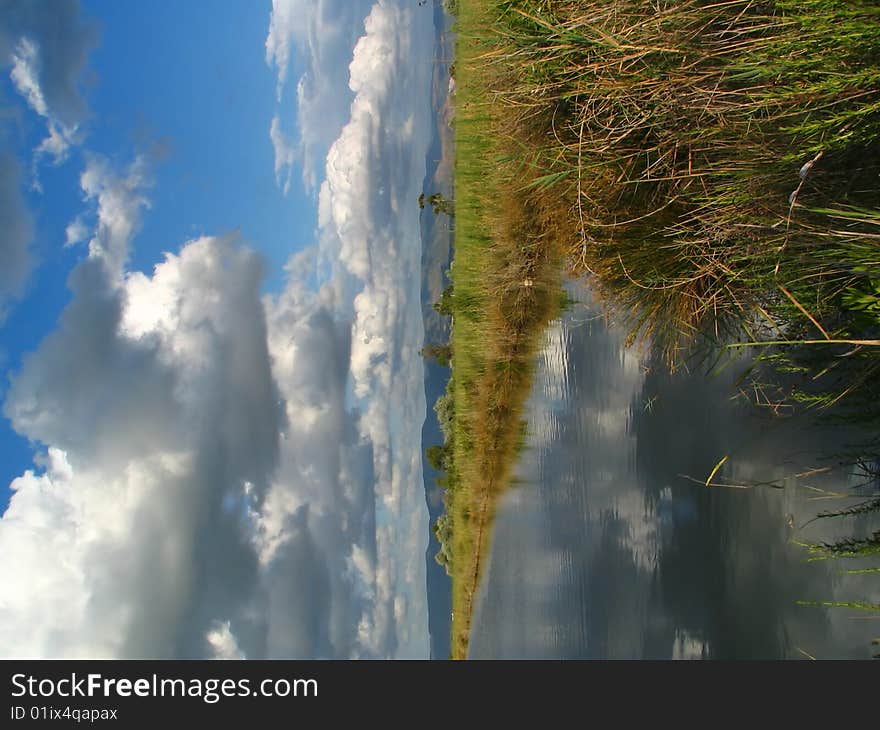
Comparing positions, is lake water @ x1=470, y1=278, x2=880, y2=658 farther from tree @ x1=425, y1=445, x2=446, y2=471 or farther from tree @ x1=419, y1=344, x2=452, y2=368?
tree @ x1=419, y1=344, x2=452, y2=368

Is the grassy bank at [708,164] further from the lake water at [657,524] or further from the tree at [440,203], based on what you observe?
the tree at [440,203]

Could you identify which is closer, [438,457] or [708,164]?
[708,164]

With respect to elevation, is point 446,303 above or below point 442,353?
above

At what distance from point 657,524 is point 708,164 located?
11.9ft

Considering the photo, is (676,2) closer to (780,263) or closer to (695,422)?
(780,263)

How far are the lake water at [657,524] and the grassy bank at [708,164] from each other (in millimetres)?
545

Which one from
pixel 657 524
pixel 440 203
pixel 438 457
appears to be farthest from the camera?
pixel 438 457

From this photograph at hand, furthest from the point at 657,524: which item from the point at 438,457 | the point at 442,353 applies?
the point at 442,353

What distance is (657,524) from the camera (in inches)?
214

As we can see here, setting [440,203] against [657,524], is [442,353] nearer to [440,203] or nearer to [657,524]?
[440,203]

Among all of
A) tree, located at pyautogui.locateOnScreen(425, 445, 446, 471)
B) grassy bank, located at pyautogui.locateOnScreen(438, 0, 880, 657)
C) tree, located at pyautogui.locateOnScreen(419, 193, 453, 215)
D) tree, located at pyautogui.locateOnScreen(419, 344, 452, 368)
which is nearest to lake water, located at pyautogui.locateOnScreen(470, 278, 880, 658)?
grassy bank, located at pyautogui.locateOnScreen(438, 0, 880, 657)

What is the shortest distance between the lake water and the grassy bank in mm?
545

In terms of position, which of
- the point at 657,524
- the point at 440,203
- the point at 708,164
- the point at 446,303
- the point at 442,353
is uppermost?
the point at 440,203
